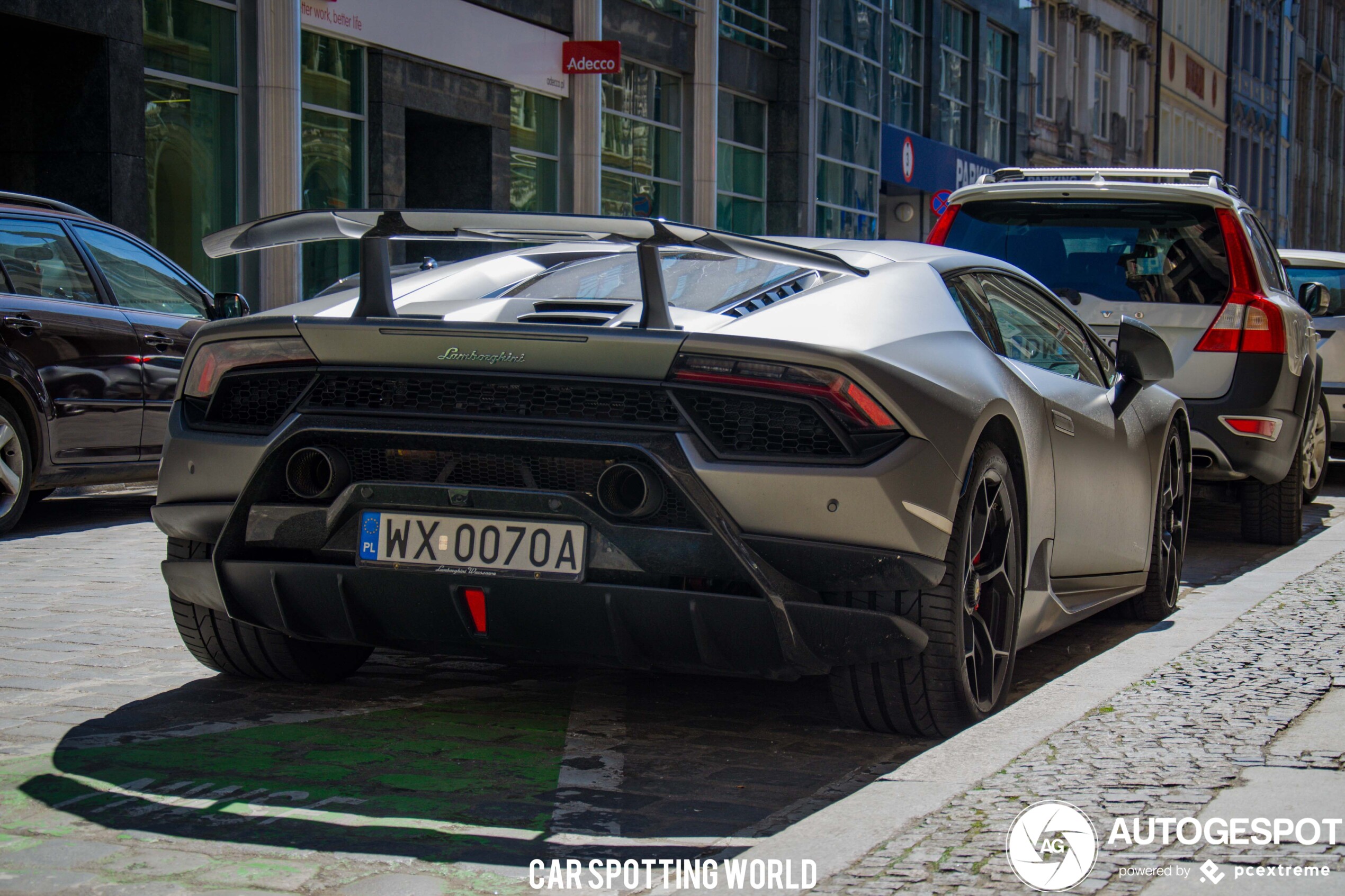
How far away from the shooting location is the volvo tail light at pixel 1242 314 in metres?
8.32

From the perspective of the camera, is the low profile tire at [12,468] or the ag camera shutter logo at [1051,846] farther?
the low profile tire at [12,468]

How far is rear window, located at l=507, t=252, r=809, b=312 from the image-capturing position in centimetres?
439

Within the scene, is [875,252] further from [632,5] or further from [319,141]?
[632,5]

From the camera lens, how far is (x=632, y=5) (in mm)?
22984

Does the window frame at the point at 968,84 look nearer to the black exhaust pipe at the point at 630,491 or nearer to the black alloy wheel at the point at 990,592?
the black alloy wheel at the point at 990,592

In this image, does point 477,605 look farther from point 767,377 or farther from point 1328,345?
point 1328,345

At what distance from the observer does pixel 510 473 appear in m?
4.00

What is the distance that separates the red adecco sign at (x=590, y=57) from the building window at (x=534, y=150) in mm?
513

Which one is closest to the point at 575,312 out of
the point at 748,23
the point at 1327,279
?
the point at 1327,279

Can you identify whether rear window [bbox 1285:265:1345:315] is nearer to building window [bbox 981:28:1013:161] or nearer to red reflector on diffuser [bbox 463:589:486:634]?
red reflector on diffuser [bbox 463:589:486:634]

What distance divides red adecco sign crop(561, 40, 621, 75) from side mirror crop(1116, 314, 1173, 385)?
51.8 ft

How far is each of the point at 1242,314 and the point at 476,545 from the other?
17.9ft

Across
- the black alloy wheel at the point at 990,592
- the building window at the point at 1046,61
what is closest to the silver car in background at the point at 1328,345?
the black alloy wheel at the point at 990,592

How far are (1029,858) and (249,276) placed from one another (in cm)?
1400
